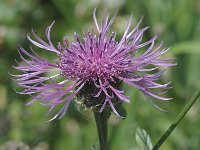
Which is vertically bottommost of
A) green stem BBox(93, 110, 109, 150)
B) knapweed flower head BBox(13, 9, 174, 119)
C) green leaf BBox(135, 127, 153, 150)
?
green leaf BBox(135, 127, 153, 150)

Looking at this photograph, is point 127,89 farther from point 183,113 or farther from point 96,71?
point 183,113

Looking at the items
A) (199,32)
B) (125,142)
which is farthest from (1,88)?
(199,32)

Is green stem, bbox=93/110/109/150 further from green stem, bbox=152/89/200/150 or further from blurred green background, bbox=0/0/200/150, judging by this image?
blurred green background, bbox=0/0/200/150

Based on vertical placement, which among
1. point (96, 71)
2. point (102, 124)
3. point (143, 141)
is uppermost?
point (96, 71)

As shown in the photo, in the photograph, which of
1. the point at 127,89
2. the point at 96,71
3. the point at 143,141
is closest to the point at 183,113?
the point at 143,141

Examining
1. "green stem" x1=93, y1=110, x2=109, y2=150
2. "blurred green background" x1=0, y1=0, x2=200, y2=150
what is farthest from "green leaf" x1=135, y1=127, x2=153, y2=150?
"blurred green background" x1=0, y1=0, x2=200, y2=150

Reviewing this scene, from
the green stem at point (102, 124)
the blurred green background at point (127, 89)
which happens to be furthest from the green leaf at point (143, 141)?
the blurred green background at point (127, 89)

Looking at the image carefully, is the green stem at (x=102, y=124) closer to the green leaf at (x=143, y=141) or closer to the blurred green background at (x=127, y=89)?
the green leaf at (x=143, y=141)
